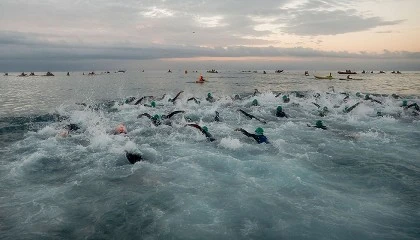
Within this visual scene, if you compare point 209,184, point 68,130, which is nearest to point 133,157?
point 209,184

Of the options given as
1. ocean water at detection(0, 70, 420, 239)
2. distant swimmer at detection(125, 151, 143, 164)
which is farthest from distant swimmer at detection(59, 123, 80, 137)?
distant swimmer at detection(125, 151, 143, 164)

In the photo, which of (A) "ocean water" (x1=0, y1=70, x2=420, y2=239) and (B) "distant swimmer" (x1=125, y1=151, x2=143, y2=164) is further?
(B) "distant swimmer" (x1=125, y1=151, x2=143, y2=164)

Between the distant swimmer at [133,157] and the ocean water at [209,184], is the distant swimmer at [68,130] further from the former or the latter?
the distant swimmer at [133,157]

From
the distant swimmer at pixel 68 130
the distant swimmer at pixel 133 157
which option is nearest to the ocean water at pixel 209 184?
the distant swimmer at pixel 133 157

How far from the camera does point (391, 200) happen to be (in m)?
10.6

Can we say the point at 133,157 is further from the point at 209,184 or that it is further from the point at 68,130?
the point at 68,130

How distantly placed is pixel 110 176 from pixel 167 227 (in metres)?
4.81

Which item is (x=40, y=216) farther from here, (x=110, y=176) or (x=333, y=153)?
(x=333, y=153)

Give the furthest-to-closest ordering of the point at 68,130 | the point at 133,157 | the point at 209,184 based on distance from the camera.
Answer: the point at 68,130
the point at 133,157
the point at 209,184

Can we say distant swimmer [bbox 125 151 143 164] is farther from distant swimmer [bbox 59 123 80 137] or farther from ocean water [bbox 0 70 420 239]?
distant swimmer [bbox 59 123 80 137]

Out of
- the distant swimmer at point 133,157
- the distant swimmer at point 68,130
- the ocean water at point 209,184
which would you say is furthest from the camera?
the distant swimmer at point 68,130

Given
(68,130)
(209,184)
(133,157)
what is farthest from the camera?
(68,130)

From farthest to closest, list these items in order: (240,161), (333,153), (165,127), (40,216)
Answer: (165,127), (333,153), (240,161), (40,216)

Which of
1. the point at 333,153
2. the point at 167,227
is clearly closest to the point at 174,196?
the point at 167,227
